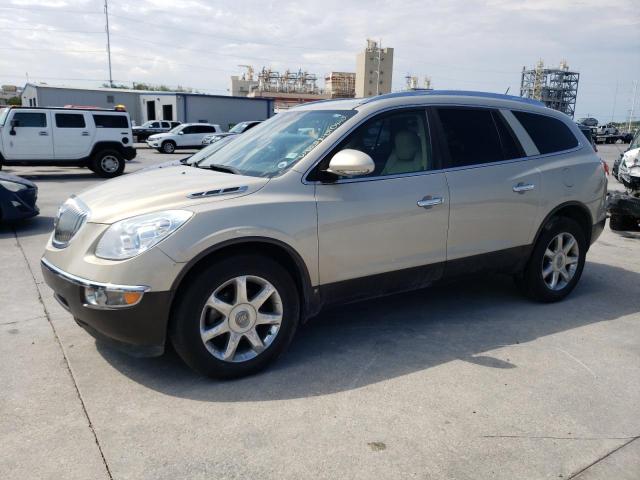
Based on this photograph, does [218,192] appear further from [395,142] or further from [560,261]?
[560,261]

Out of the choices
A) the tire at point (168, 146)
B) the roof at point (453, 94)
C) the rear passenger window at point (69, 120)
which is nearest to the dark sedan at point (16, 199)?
the roof at point (453, 94)

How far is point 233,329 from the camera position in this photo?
3.33 metres

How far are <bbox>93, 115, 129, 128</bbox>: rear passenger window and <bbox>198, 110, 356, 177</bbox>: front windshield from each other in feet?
42.6

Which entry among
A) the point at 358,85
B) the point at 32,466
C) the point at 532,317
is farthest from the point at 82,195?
the point at 358,85

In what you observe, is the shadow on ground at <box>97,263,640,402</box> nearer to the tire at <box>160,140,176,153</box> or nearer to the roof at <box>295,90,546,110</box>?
the roof at <box>295,90,546,110</box>

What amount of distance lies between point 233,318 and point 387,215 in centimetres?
128

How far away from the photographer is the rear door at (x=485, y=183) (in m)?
4.19

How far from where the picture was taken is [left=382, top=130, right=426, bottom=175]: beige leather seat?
155 inches

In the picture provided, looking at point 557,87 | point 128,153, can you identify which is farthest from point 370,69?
point 128,153

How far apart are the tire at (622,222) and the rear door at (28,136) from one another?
14048 mm

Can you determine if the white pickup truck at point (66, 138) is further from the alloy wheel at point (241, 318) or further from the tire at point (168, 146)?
the alloy wheel at point (241, 318)

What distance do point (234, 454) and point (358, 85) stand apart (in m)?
116

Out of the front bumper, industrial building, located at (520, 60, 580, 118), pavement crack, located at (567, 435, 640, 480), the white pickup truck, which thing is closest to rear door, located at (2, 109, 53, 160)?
the white pickup truck

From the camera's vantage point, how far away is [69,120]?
15445mm
